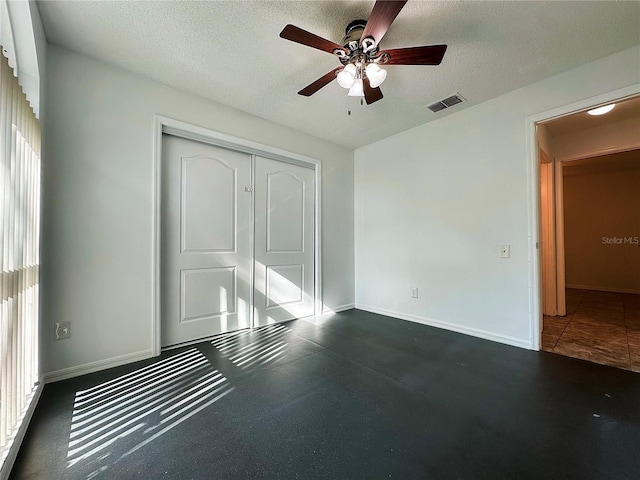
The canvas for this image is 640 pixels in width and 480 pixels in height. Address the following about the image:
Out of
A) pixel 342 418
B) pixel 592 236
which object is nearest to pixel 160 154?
pixel 342 418

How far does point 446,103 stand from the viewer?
2.74 meters

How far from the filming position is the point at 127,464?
119 cm

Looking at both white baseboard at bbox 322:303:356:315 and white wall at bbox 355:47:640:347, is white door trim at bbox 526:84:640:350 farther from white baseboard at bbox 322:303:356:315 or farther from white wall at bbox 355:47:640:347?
white baseboard at bbox 322:303:356:315

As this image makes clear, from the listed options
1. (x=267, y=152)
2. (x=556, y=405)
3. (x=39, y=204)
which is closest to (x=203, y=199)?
(x=267, y=152)

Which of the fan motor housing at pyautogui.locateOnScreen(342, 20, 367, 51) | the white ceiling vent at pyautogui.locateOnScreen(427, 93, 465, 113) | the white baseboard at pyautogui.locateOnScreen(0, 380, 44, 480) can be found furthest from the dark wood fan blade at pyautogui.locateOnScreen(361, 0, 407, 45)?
the white baseboard at pyautogui.locateOnScreen(0, 380, 44, 480)

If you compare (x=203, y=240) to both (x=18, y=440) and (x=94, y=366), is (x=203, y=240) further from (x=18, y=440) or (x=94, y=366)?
(x=18, y=440)

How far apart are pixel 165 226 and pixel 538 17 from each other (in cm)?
331

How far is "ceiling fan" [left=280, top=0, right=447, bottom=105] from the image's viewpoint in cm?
149

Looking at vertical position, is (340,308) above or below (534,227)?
below

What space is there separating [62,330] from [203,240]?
49.3 inches

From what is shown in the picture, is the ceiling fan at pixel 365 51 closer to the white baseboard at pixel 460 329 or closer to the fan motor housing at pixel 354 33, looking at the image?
the fan motor housing at pixel 354 33

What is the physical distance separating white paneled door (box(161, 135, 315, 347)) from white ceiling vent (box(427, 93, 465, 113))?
1.65 m

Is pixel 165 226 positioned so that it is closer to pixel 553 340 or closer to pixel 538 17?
pixel 538 17

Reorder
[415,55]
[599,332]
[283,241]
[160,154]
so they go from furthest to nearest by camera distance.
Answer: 1. [283,241]
2. [599,332]
3. [160,154]
4. [415,55]
